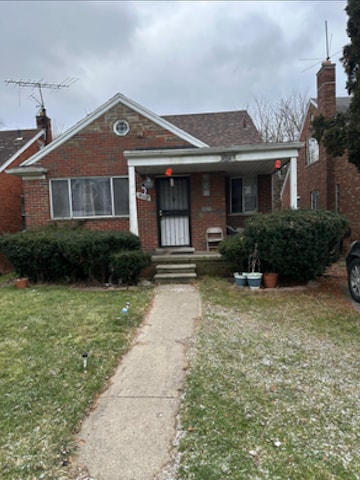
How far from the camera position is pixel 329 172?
13.8 m

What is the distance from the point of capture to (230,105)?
88.7 feet

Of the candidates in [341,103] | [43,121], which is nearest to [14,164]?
[43,121]

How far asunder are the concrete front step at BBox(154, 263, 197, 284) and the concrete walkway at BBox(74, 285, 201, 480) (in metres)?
3.01

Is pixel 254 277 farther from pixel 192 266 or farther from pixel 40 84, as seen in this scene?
pixel 40 84

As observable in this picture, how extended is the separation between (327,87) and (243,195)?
6864mm

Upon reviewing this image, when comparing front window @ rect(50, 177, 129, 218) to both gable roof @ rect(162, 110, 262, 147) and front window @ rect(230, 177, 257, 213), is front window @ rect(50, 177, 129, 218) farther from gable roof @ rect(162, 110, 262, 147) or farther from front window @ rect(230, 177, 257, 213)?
front window @ rect(230, 177, 257, 213)

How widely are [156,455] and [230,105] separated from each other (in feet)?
93.1

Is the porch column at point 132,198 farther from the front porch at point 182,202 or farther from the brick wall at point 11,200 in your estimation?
the brick wall at point 11,200

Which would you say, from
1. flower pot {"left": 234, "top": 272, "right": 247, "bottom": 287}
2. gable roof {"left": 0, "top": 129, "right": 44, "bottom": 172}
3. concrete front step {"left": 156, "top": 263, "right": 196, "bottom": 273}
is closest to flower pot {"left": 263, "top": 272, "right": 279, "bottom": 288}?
flower pot {"left": 234, "top": 272, "right": 247, "bottom": 287}

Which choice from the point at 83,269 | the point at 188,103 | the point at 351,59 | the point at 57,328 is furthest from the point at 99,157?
the point at 188,103

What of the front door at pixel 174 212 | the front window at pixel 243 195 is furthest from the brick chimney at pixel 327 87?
the front door at pixel 174 212

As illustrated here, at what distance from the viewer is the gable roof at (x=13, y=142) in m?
12.5

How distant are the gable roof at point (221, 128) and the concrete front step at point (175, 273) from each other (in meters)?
4.32

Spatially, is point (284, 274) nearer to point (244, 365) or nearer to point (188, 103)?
point (244, 365)
